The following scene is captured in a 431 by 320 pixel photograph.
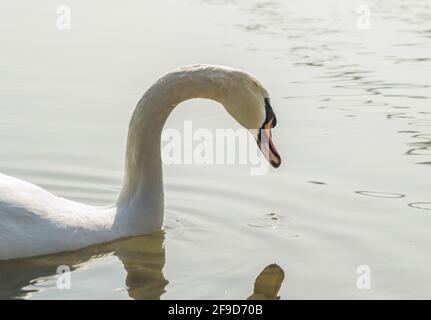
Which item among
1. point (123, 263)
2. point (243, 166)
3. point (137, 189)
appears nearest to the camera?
point (123, 263)

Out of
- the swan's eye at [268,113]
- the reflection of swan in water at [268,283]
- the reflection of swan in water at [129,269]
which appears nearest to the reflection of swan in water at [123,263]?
the reflection of swan in water at [129,269]

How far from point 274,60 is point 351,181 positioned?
214 inches

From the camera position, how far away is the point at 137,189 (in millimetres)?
7609

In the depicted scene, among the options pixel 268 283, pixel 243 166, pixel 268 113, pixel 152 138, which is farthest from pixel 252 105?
pixel 243 166

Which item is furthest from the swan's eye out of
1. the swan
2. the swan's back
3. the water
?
the swan's back

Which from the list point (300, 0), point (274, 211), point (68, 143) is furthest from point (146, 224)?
point (300, 0)

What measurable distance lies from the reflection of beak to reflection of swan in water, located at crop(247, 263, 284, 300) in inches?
31.4

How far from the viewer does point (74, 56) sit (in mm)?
14016

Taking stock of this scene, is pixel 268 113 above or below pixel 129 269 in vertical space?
above

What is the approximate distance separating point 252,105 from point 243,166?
2.04 meters

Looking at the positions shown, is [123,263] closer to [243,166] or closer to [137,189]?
[137,189]

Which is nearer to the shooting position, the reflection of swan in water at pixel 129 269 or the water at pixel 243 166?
the reflection of swan in water at pixel 129 269

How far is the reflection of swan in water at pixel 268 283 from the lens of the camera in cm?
637

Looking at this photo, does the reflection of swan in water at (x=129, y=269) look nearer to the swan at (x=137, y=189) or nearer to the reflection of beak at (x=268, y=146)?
the swan at (x=137, y=189)
